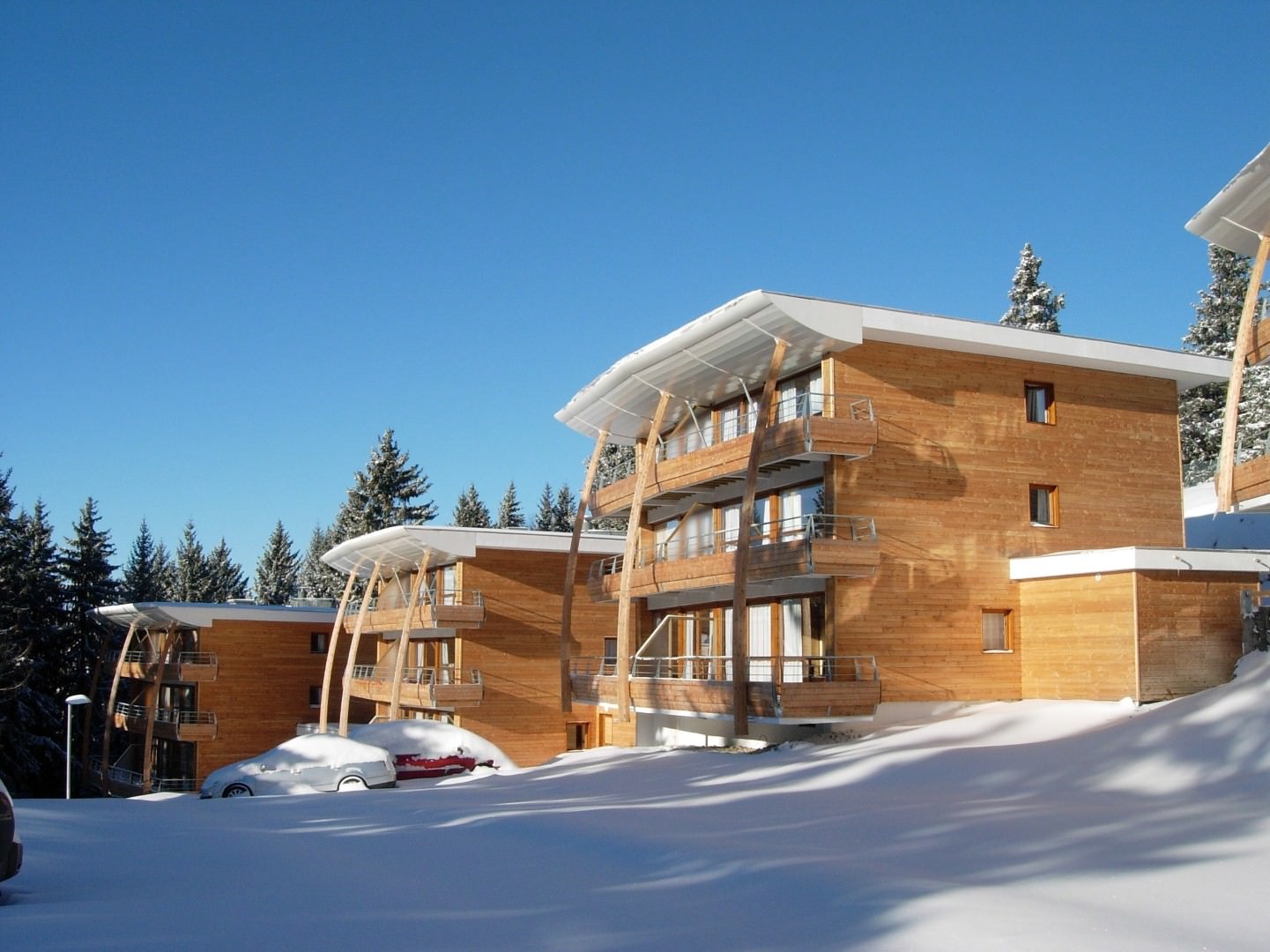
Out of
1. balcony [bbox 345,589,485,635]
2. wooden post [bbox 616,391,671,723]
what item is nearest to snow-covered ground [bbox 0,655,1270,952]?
wooden post [bbox 616,391,671,723]

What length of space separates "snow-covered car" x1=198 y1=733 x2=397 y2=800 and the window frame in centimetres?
1712

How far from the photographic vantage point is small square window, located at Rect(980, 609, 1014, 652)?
26859mm

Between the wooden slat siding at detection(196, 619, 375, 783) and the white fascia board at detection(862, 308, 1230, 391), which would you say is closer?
the white fascia board at detection(862, 308, 1230, 391)

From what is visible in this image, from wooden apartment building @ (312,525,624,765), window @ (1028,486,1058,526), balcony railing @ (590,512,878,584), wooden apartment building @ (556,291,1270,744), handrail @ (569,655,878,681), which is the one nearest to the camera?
wooden apartment building @ (556,291,1270,744)

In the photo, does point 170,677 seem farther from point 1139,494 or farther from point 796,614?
point 1139,494

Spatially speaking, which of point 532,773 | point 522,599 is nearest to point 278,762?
point 532,773

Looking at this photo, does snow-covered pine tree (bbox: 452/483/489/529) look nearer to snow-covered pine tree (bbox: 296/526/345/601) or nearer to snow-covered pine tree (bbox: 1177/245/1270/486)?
snow-covered pine tree (bbox: 296/526/345/601)

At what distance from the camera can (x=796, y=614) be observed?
2769cm

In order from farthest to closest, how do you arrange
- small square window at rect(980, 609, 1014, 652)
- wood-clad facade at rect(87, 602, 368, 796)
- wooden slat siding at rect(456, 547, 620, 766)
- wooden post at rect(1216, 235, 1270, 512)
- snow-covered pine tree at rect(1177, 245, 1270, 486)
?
snow-covered pine tree at rect(1177, 245, 1270, 486) < wood-clad facade at rect(87, 602, 368, 796) < wooden slat siding at rect(456, 547, 620, 766) < small square window at rect(980, 609, 1014, 652) < wooden post at rect(1216, 235, 1270, 512)

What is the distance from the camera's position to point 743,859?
33.9ft

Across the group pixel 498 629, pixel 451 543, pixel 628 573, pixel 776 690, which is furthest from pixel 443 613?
pixel 776 690

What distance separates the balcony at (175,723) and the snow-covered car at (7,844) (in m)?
41.3

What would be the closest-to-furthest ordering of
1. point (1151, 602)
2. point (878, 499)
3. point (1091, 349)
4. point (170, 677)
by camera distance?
point (1151, 602) → point (878, 499) → point (1091, 349) → point (170, 677)

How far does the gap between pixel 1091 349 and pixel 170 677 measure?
37.6m
